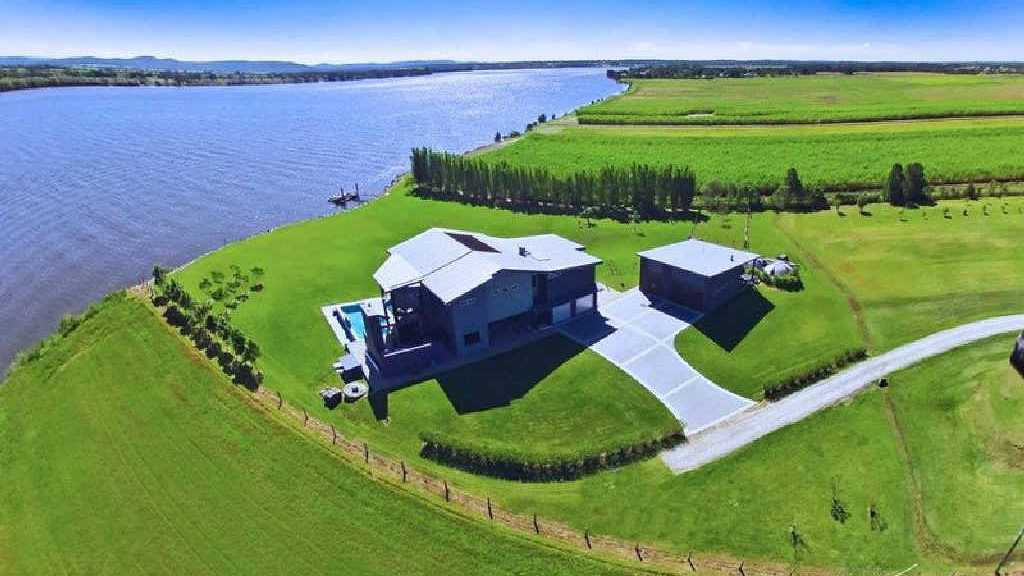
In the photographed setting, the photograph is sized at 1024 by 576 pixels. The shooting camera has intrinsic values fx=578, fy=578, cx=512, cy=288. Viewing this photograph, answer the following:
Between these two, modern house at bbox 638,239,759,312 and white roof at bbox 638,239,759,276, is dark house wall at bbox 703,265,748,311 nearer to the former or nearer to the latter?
modern house at bbox 638,239,759,312

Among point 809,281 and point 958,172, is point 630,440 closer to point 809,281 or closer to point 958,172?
point 809,281

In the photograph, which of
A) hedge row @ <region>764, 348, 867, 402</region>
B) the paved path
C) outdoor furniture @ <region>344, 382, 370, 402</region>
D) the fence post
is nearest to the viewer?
the fence post

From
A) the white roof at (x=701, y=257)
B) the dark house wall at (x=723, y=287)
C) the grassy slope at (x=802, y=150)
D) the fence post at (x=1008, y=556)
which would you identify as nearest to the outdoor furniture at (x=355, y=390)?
the white roof at (x=701, y=257)

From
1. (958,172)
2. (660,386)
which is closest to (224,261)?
(660,386)

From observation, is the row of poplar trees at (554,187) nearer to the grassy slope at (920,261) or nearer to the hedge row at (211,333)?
the grassy slope at (920,261)

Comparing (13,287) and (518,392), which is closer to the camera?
(518,392)

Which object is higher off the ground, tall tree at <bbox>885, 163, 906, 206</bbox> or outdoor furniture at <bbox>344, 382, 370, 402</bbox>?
tall tree at <bbox>885, 163, 906, 206</bbox>

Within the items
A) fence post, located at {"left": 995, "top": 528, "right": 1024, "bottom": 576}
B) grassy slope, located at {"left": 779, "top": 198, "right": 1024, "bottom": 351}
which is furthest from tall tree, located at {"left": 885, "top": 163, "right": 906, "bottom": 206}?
fence post, located at {"left": 995, "top": 528, "right": 1024, "bottom": 576}
